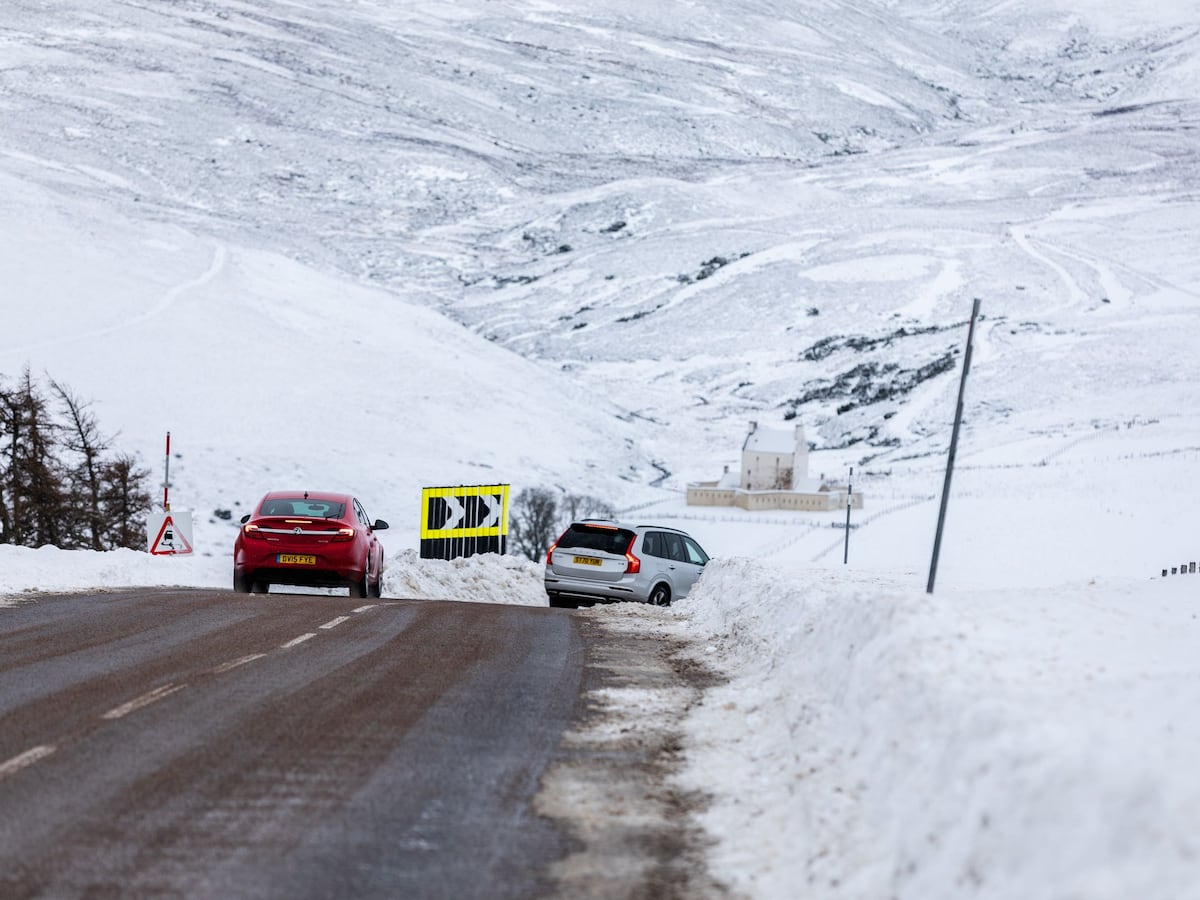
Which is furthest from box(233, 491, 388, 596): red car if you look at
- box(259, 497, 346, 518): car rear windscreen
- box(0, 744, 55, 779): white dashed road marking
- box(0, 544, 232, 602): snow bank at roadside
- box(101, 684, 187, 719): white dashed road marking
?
box(0, 744, 55, 779): white dashed road marking

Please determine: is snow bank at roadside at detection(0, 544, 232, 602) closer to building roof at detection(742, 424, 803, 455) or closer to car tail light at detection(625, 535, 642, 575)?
car tail light at detection(625, 535, 642, 575)

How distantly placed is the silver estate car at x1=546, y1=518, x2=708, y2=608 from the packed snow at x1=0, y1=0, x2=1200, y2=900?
1.96 meters

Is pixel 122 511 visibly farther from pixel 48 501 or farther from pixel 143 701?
pixel 143 701

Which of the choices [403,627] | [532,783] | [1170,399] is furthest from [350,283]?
[532,783]

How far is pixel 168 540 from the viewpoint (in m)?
27.7

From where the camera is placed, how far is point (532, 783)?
24.7 ft

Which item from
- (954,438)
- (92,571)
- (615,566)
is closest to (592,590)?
(615,566)

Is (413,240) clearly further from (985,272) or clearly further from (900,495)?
(900,495)

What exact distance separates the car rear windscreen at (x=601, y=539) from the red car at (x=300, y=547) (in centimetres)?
336

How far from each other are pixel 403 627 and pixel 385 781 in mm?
7856

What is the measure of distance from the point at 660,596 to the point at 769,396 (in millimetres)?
95332

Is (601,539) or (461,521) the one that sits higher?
(601,539)

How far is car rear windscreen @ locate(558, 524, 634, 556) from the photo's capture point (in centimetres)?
2158

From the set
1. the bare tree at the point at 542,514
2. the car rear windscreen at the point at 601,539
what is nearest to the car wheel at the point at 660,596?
the car rear windscreen at the point at 601,539
